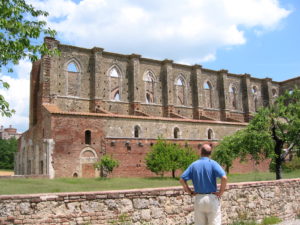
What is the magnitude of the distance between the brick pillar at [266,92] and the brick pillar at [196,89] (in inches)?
380

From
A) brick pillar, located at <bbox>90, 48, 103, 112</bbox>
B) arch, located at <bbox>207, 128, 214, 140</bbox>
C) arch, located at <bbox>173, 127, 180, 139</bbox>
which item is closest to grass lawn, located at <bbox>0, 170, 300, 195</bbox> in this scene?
arch, located at <bbox>173, 127, 180, 139</bbox>

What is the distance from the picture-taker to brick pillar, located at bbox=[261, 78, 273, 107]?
1474 inches

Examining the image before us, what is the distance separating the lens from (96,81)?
87.8 feet

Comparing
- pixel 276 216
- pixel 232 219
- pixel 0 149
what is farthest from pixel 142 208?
pixel 0 149

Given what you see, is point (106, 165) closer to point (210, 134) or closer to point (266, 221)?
point (210, 134)

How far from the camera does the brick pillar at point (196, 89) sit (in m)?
31.3

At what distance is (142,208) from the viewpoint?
6.41 m

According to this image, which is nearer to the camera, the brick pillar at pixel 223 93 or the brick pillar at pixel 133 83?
the brick pillar at pixel 133 83

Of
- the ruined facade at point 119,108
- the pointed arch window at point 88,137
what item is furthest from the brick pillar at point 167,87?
the pointed arch window at point 88,137

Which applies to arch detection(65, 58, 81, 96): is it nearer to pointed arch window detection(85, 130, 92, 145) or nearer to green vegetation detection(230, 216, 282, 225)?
pointed arch window detection(85, 130, 92, 145)

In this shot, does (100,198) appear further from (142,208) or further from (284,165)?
(284,165)

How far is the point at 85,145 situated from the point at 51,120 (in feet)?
8.49

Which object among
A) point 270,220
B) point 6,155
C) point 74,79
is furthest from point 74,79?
point 6,155

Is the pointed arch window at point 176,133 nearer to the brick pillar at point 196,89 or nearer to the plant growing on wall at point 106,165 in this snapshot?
the plant growing on wall at point 106,165
